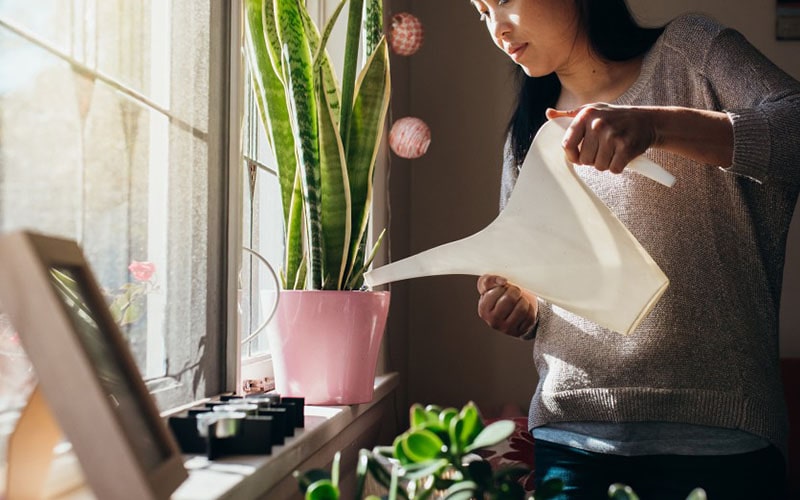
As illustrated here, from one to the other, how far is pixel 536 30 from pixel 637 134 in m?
0.42

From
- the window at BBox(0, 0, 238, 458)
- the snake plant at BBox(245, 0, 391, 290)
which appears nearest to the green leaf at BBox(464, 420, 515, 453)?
the window at BBox(0, 0, 238, 458)

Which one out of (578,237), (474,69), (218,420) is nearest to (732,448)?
(578,237)

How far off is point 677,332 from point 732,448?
15 cm

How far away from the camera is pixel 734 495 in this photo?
0.97 metres

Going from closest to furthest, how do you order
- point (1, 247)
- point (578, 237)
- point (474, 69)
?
point (1, 247) → point (578, 237) → point (474, 69)

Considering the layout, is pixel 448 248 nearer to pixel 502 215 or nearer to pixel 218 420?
pixel 502 215

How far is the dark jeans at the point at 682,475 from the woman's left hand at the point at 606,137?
16.8 inches

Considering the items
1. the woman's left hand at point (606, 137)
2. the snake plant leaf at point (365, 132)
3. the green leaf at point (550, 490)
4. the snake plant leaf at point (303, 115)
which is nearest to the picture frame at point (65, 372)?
the green leaf at point (550, 490)

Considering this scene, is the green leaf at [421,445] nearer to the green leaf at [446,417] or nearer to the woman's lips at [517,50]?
the green leaf at [446,417]

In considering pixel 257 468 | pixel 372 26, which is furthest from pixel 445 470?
pixel 372 26

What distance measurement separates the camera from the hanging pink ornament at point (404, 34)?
2.35m

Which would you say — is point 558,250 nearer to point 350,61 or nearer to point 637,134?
point 637,134

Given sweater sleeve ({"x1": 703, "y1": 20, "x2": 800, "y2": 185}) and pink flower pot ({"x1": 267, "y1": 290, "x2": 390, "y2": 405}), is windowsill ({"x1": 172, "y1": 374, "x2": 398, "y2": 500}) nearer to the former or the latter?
pink flower pot ({"x1": 267, "y1": 290, "x2": 390, "y2": 405})

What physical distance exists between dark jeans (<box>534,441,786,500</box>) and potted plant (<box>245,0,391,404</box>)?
0.39 m
